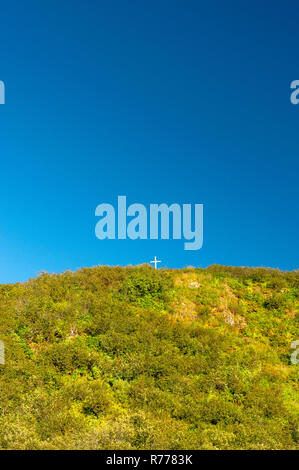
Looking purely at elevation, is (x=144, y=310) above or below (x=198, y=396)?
above

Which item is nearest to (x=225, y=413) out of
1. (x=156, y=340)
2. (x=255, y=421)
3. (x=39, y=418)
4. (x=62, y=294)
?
(x=255, y=421)

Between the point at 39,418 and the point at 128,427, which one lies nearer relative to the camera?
the point at 128,427

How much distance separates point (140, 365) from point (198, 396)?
2.83 m

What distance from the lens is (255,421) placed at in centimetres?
1188

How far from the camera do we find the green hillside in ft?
35.9

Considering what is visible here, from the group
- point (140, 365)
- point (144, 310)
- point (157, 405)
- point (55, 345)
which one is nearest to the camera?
point (157, 405)

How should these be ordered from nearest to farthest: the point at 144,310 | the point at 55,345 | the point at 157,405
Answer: the point at 157,405, the point at 55,345, the point at 144,310

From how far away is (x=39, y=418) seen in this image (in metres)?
11.5

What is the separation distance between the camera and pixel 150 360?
1472 centimetres

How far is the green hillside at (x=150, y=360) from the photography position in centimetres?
1095
